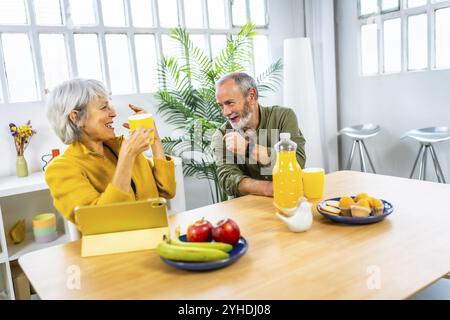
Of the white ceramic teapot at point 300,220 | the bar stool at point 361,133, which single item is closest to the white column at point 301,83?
the bar stool at point 361,133

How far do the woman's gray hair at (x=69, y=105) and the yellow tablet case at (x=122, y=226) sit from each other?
0.54m

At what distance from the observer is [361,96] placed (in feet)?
14.5

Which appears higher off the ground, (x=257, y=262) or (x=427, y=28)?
(x=427, y=28)

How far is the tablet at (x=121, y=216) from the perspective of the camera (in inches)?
50.7

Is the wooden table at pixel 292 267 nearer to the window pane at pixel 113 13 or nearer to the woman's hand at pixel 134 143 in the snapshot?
the woman's hand at pixel 134 143

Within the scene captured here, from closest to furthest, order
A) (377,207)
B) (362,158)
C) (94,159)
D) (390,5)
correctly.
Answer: (377,207)
(94,159)
(390,5)
(362,158)

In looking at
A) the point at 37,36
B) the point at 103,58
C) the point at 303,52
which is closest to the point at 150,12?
the point at 103,58

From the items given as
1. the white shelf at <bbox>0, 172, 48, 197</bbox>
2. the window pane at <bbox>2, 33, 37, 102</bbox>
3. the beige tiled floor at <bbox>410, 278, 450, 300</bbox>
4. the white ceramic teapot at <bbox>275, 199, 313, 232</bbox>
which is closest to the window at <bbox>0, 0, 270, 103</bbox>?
the window pane at <bbox>2, 33, 37, 102</bbox>

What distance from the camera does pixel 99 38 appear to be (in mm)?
3346

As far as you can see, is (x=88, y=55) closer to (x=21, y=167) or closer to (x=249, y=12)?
(x=21, y=167)

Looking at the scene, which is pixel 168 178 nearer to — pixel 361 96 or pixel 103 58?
pixel 103 58

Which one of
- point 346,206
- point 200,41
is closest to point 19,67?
point 200,41

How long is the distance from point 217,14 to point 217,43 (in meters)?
0.28

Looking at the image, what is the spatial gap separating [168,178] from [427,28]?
10.1 feet
